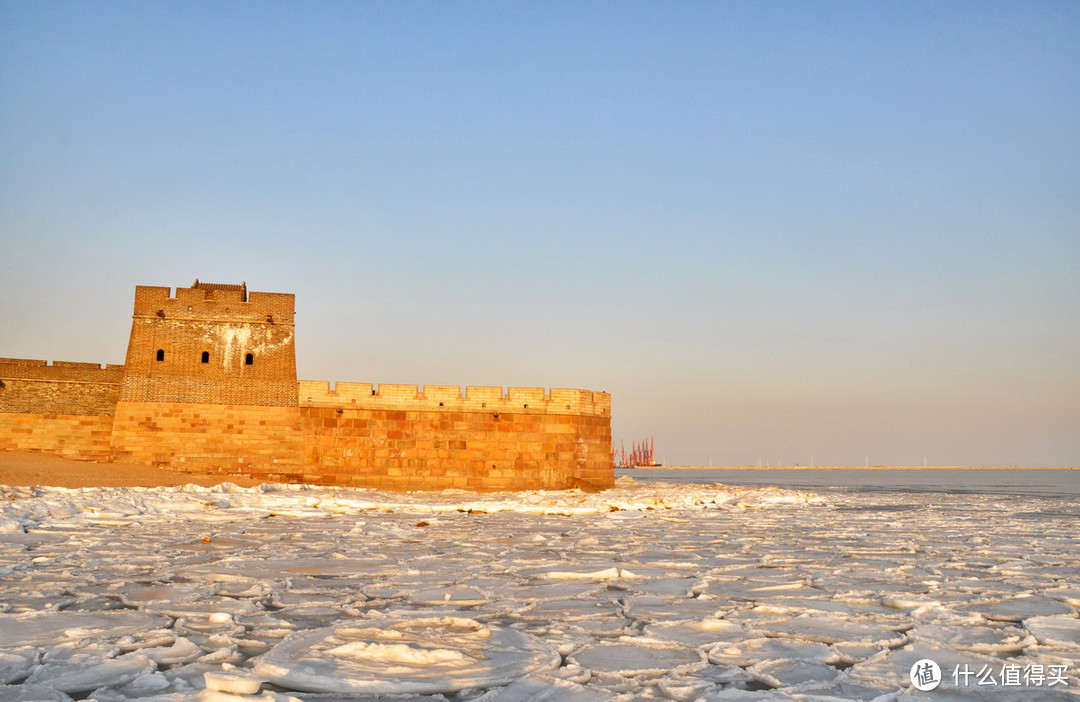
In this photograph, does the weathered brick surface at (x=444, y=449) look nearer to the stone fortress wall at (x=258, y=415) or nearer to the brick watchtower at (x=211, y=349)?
the stone fortress wall at (x=258, y=415)

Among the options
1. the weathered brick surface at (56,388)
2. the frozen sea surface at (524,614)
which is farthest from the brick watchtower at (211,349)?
the frozen sea surface at (524,614)

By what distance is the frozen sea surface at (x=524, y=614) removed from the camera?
2898 millimetres

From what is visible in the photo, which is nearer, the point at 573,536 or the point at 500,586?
the point at 500,586

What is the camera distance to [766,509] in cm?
1376

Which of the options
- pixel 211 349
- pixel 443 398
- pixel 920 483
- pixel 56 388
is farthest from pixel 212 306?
pixel 920 483

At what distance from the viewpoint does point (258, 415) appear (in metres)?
16.6

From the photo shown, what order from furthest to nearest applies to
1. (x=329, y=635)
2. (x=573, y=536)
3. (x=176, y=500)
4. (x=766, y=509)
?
(x=766, y=509) < (x=176, y=500) < (x=573, y=536) < (x=329, y=635)

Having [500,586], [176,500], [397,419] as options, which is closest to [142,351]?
[397,419]

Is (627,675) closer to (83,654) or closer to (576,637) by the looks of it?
(576,637)

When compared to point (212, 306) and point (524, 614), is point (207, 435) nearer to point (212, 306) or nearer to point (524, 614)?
point (212, 306)

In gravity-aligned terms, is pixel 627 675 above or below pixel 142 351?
below

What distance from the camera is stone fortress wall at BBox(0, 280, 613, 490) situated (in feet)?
53.8

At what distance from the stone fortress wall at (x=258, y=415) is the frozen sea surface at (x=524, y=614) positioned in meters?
7.89

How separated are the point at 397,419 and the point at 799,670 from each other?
47.3 ft
